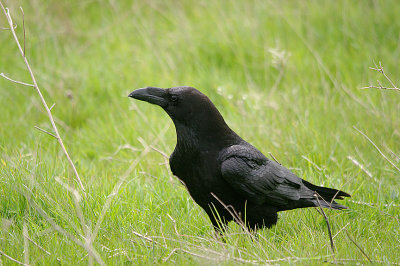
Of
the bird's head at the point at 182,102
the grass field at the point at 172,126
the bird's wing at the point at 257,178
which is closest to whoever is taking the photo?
the grass field at the point at 172,126

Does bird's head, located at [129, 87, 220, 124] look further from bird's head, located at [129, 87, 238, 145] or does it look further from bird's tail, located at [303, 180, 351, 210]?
bird's tail, located at [303, 180, 351, 210]

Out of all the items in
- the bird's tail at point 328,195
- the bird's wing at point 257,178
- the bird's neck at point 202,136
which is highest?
the bird's neck at point 202,136

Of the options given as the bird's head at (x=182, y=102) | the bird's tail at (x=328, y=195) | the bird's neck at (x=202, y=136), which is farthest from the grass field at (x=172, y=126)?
the bird's head at (x=182, y=102)

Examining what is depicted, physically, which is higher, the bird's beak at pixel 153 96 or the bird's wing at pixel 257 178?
the bird's beak at pixel 153 96

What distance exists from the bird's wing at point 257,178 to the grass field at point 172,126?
0.79ft

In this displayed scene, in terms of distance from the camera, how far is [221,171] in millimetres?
3561

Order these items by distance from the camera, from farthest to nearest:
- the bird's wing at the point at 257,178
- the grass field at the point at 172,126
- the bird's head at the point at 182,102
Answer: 1. the bird's head at the point at 182,102
2. the bird's wing at the point at 257,178
3. the grass field at the point at 172,126

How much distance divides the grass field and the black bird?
0.16 meters

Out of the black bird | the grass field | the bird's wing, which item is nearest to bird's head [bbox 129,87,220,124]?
the black bird

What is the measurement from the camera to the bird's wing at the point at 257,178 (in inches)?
141

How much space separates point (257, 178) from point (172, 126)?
198 cm

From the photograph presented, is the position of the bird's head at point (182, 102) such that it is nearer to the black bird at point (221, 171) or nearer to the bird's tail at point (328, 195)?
the black bird at point (221, 171)

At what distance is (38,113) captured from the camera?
5.80 m

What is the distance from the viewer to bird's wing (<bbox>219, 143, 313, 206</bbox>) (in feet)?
11.7
